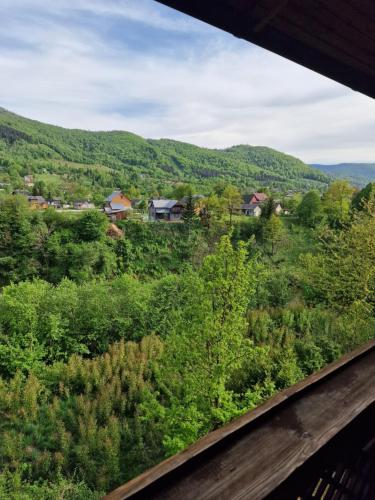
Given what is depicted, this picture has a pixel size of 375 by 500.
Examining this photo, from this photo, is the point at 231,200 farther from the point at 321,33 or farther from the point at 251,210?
the point at 321,33

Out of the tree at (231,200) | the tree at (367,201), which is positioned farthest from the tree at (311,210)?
the tree at (231,200)

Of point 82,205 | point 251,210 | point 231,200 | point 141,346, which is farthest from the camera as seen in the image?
point 82,205

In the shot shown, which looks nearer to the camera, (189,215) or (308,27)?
(308,27)

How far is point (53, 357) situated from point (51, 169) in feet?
323

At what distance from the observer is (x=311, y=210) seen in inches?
1302

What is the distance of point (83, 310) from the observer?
14.5 m

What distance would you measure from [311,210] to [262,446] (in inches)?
1396

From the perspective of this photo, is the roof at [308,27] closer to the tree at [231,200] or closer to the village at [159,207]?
the village at [159,207]

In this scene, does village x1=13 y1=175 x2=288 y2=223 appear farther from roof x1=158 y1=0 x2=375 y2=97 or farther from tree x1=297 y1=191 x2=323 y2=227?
roof x1=158 y1=0 x2=375 y2=97

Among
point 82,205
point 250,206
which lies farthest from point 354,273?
point 82,205

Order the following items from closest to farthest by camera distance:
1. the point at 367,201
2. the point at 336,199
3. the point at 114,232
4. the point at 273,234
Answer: the point at 367,201
the point at 114,232
the point at 273,234
the point at 336,199

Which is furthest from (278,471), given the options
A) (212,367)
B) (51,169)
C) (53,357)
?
→ (51,169)

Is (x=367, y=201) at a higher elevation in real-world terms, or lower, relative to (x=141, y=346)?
higher

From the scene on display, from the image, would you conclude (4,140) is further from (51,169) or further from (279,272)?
(279,272)
